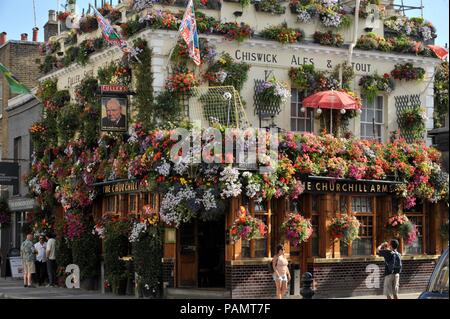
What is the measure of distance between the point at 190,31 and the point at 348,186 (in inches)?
239

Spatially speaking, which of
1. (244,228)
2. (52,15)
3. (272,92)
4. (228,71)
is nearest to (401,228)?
(272,92)

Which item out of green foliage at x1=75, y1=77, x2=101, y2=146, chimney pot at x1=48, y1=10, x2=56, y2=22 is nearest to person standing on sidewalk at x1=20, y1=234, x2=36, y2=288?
green foliage at x1=75, y1=77, x2=101, y2=146

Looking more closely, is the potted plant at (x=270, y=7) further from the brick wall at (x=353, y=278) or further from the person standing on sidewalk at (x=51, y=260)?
the person standing on sidewalk at (x=51, y=260)

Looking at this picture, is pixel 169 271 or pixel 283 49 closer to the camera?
pixel 169 271

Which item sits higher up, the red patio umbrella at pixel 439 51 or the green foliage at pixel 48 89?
the red patio umbrella at pixel 439 51

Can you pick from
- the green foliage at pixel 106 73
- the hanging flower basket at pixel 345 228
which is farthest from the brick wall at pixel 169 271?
the green foliage at pixel 106 73

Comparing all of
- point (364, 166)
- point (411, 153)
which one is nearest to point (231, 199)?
point (364, 166)

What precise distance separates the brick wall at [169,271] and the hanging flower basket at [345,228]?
441 centimetres

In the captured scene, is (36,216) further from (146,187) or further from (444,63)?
(444,63)

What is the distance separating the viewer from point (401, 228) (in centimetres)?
2670

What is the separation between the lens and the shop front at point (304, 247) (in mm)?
A: 24516

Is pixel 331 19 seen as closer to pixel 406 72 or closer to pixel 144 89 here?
pixel 406 72

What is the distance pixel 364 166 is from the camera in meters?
25.8
